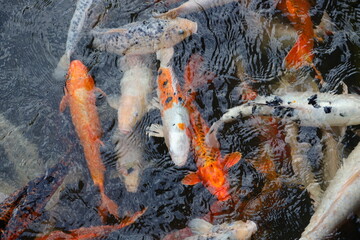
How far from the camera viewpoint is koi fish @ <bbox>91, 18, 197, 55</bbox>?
15.7ft

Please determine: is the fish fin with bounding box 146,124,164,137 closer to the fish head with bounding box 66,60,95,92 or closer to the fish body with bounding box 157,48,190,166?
the fish body with bounding box 157,48,190,166

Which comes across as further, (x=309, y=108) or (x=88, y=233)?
(x=309, y=108)

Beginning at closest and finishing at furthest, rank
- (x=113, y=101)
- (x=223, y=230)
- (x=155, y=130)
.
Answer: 1. (x=223, y=230)
2. (x=155, y=130)
3. (x=113, y=101)

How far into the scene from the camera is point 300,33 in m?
4.68

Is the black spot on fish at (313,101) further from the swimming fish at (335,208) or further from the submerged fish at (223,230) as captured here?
the submerged fish at (223,230)

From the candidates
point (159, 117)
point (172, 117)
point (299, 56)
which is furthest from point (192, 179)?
point (299, 56)

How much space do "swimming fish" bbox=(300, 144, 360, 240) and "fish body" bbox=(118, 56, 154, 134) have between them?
2.03 metres

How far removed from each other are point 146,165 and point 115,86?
1044mm

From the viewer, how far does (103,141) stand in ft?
14.3

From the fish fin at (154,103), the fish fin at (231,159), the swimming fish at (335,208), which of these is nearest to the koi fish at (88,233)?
the fish fin at (231,159)

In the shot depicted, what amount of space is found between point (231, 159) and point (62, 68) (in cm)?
224

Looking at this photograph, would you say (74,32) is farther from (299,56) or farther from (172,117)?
(299,56)

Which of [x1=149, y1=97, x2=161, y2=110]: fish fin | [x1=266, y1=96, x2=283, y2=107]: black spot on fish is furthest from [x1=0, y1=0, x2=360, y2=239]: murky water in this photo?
[x1=266, y1=96, x2=283, y2=107]: black spot on fish

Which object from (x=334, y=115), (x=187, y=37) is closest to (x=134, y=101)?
(x=187, y=37)
